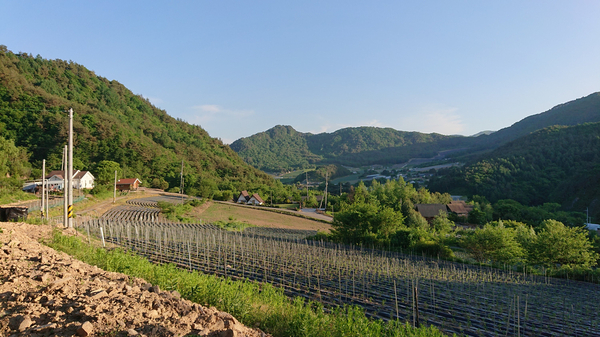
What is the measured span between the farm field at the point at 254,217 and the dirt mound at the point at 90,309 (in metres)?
31.1

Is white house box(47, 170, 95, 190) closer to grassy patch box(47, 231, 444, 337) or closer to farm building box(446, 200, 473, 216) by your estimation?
grassy patch box(47, 231, 444, 337)

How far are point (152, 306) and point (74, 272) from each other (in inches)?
90.4

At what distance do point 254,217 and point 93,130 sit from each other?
40.4 meters

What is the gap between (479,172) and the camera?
83.4 metres

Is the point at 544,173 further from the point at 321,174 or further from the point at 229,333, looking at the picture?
the point at 229,333

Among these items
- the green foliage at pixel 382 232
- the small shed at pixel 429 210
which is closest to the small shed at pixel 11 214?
the green foliage at pixel 382 232

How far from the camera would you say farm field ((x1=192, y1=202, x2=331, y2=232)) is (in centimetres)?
3738

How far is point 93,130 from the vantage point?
A: 5950cm

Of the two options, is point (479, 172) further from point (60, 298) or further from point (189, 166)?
point (60, 298)

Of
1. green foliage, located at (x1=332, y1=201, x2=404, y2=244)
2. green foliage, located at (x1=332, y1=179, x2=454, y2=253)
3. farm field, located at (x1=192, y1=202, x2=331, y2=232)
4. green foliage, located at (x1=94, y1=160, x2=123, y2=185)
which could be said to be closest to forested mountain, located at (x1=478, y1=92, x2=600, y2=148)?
farm field, located at (x1=192, y1=202, x2=331, y2=232)

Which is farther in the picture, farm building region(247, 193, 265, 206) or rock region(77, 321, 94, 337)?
farm building region(247, 193, 265, 206)

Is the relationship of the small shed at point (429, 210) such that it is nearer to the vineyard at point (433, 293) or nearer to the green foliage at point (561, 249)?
the green foliage at point (561, 249)

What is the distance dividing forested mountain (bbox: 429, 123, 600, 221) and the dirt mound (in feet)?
247

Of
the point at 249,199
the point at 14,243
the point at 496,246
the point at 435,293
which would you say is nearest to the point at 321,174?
the point at 249,199
